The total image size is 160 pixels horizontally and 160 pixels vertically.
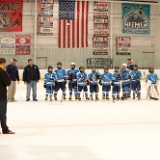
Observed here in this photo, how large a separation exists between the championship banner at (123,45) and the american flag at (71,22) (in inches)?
112

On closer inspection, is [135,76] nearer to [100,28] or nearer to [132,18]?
[100,28]

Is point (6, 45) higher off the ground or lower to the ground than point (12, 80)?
higher

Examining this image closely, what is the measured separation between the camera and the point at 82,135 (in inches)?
376

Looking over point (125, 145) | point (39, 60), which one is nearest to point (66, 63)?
point (39, 60)

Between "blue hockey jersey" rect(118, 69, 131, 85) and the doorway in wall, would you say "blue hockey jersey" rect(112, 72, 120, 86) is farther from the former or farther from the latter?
the doorway in wall

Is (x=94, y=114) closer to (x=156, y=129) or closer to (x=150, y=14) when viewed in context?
(x=156, y=129)

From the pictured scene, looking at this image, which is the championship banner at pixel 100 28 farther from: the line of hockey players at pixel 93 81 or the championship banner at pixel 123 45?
the line of hockey players at pixel 93 81

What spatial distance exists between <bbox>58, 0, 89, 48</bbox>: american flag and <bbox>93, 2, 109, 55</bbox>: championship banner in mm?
826

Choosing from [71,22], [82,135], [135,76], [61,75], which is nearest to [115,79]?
[135,76]

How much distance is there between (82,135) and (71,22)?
99.0 ft

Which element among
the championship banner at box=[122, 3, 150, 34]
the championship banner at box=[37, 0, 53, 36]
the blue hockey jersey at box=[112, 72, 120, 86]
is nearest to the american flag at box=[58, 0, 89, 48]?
the championship banner at box=[37, 0, 53, 36]

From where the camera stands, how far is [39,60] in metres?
38.6

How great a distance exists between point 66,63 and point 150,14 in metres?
8.00

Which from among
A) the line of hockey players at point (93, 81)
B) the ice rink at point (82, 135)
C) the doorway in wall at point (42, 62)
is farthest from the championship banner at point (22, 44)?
the ice rink at point (82, 135)
